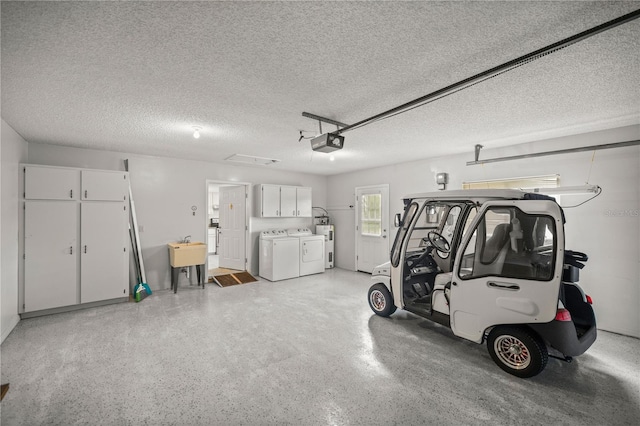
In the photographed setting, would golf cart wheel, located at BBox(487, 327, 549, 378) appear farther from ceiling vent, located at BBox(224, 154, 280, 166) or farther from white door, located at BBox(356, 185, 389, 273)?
ceiling vent, located at BBox(224, 154, 280, 166)

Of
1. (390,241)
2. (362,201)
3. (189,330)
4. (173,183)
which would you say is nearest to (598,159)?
(390,241)

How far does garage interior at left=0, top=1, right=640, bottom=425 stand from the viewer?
168cm

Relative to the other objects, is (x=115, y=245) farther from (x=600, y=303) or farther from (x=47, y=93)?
(x=600, y=303)

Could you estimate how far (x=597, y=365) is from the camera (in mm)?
2725

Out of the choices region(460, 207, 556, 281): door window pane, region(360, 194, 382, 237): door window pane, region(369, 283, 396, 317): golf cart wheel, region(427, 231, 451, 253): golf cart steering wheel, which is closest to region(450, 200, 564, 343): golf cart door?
region(460, 207, 556, 281): door window pane

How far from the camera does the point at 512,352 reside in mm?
2576

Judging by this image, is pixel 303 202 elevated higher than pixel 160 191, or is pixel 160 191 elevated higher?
pixel 160 191

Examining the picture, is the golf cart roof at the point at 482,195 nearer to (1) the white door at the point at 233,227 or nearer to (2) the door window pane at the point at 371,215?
(2) the door window pane at the point at 371,215

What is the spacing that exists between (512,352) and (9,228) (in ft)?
19.0

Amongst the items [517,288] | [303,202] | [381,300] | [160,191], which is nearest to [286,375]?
[381,300]

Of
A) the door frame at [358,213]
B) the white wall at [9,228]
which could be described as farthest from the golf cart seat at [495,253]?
the white wall at [9,228]

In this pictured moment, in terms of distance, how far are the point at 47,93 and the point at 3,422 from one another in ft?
8.73

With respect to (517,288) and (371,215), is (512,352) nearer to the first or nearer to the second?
(517,288)

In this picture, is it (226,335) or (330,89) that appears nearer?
(330,89)
